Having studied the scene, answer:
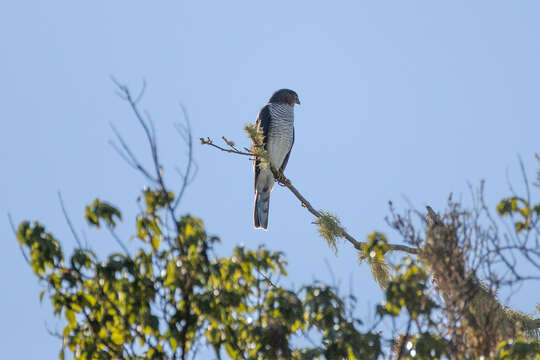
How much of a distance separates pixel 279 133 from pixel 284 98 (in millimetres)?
745

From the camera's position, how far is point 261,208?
412 inches

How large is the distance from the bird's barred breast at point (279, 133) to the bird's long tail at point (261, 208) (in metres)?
0.48

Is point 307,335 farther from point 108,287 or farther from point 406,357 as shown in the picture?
point 108,287

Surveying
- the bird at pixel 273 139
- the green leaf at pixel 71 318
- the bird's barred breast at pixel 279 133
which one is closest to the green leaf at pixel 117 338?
the green leaf at pixel 71 318

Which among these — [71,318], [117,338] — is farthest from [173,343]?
[71,318]

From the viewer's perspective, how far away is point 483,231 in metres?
3.63

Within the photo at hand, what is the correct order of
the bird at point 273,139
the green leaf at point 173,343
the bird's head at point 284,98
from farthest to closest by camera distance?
1. the bird's head at point 284,98
2. the bird at point 273,139
3. the green leaf at point 173,343

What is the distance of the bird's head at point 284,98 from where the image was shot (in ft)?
36.9

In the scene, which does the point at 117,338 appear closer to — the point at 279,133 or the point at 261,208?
the point at 261,208

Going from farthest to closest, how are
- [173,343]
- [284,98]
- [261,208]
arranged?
[284,98] < [261,208] < [173,343]

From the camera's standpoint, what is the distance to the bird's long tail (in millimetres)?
10330

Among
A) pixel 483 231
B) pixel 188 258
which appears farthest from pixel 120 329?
pixel 483 231

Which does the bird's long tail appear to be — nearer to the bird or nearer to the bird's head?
the bird

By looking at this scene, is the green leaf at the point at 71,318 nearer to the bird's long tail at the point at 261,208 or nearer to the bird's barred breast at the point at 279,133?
the bird's long tail at the point at 261,208
